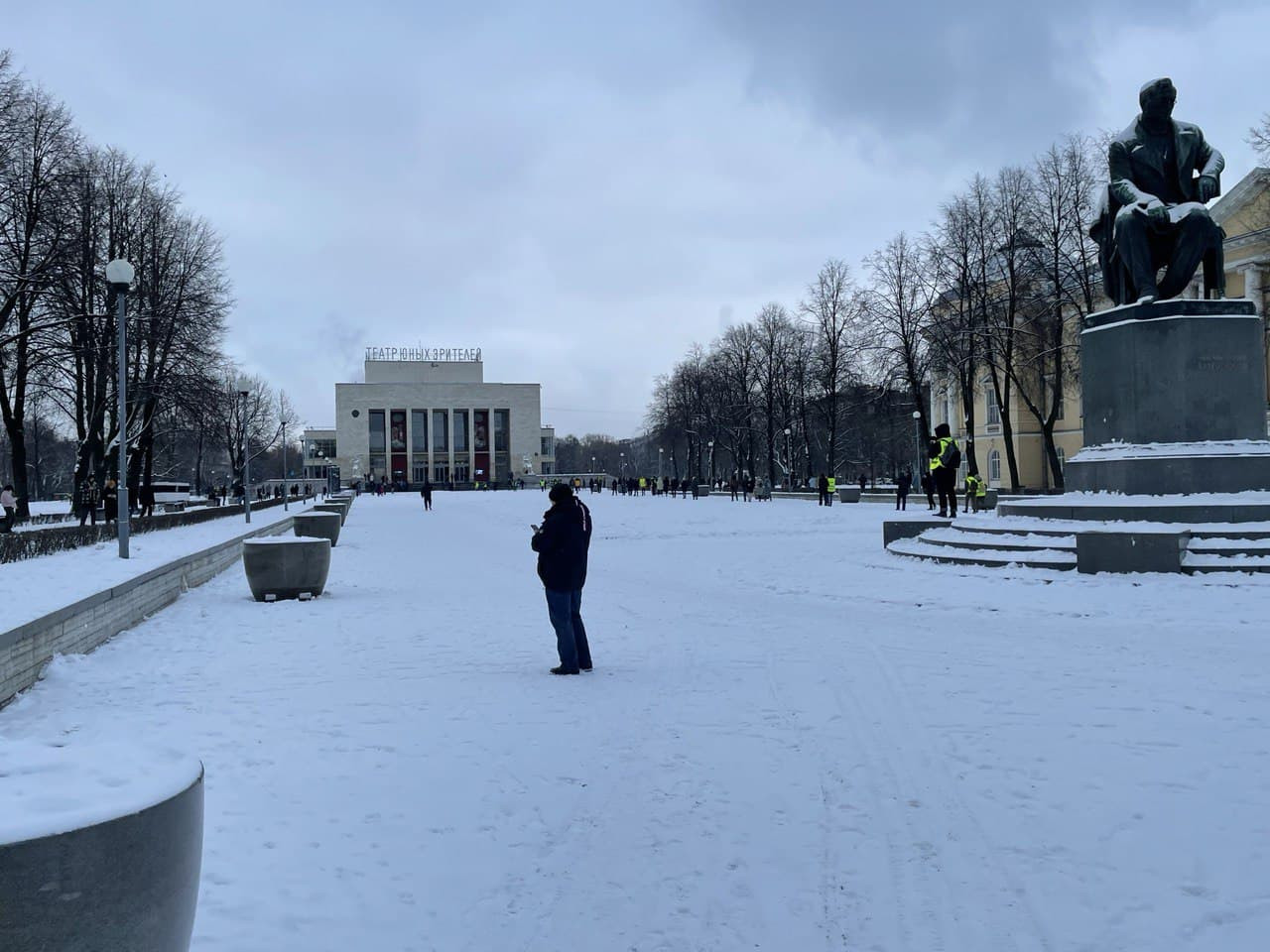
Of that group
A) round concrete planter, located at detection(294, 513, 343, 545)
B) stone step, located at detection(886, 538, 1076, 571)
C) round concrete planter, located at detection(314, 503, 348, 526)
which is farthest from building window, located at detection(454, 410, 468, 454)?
stone step, located at detection(886, 538, 1076, 571)

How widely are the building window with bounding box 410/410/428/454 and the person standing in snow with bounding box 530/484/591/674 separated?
11155cm

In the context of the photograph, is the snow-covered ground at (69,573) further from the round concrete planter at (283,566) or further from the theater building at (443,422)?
the theater building at (443,422)

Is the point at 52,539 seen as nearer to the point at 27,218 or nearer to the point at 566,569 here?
the point at 566,569

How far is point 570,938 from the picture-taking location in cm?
353

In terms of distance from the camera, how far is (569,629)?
8.31 m

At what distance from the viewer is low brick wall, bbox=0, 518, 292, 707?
7336mm

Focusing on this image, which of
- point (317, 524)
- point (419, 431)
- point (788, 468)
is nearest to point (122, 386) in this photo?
point (317, 524)

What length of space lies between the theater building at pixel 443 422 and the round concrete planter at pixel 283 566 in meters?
100

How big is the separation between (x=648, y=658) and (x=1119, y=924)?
5650mm

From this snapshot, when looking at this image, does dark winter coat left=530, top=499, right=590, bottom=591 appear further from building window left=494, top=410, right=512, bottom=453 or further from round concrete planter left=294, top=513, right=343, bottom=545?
building window left=494, top=410, right=512, bottom=453

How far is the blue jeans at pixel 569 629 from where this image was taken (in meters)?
8.27

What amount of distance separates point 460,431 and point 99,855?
389 ft

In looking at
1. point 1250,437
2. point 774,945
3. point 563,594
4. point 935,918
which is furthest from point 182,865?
point 1250,437

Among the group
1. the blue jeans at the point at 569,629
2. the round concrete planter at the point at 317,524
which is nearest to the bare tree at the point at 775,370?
the round concrete planter at the point at 317,524
